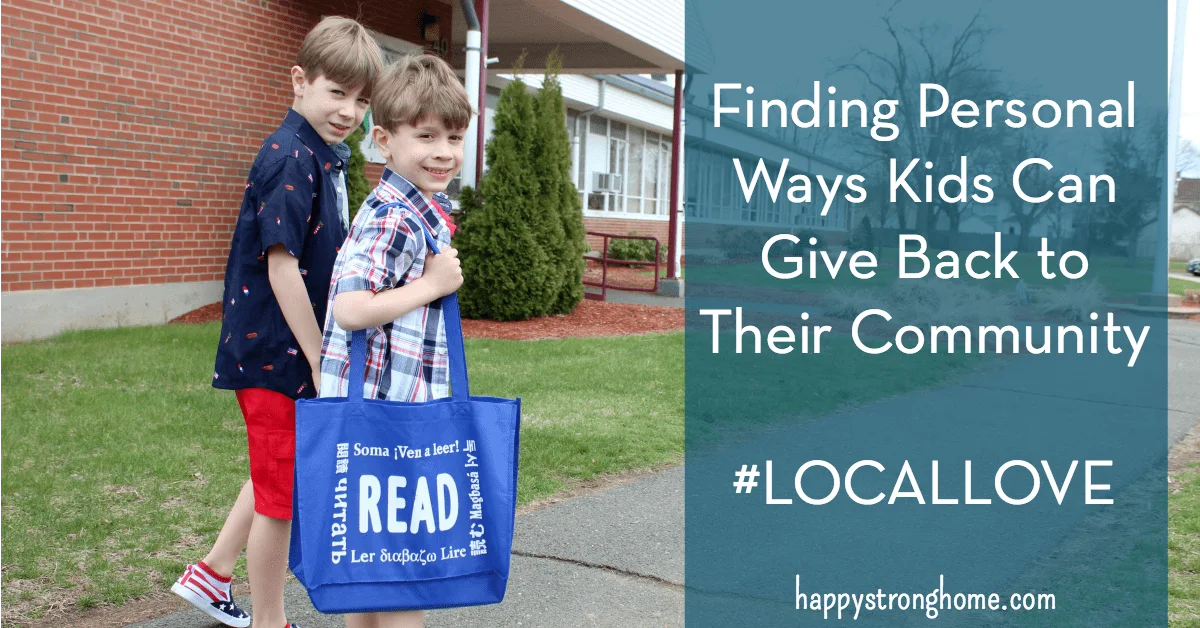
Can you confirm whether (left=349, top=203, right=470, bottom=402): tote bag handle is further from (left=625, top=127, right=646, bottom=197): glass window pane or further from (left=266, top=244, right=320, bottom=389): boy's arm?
(left=625, top=127, right=646, bottom=197): glass window pane

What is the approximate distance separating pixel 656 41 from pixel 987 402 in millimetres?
9529

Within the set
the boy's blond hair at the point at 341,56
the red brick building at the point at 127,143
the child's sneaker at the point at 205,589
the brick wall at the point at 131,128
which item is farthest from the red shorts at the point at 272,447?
the brick wall at the point at 131,128

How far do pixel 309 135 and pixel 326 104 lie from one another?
0.31 feet

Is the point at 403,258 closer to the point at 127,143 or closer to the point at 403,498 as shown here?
the point at 403,498

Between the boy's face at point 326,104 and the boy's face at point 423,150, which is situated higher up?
the boy's face at point 326,104

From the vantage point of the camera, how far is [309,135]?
2.84 m

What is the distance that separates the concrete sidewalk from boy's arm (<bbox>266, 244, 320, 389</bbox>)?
1.06 m

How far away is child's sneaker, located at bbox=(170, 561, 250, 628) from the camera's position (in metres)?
3.12

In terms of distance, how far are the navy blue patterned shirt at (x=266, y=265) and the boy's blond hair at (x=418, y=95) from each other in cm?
36

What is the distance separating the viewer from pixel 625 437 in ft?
20.0

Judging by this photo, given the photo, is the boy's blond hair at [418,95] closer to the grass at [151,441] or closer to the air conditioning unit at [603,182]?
the grass at [151,441]

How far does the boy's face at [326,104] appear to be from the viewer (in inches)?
110

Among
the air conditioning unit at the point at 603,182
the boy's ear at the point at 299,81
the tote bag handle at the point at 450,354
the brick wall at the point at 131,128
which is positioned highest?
the air conditioning unit at the point at 603,182

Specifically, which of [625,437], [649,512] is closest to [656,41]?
[625,437]
